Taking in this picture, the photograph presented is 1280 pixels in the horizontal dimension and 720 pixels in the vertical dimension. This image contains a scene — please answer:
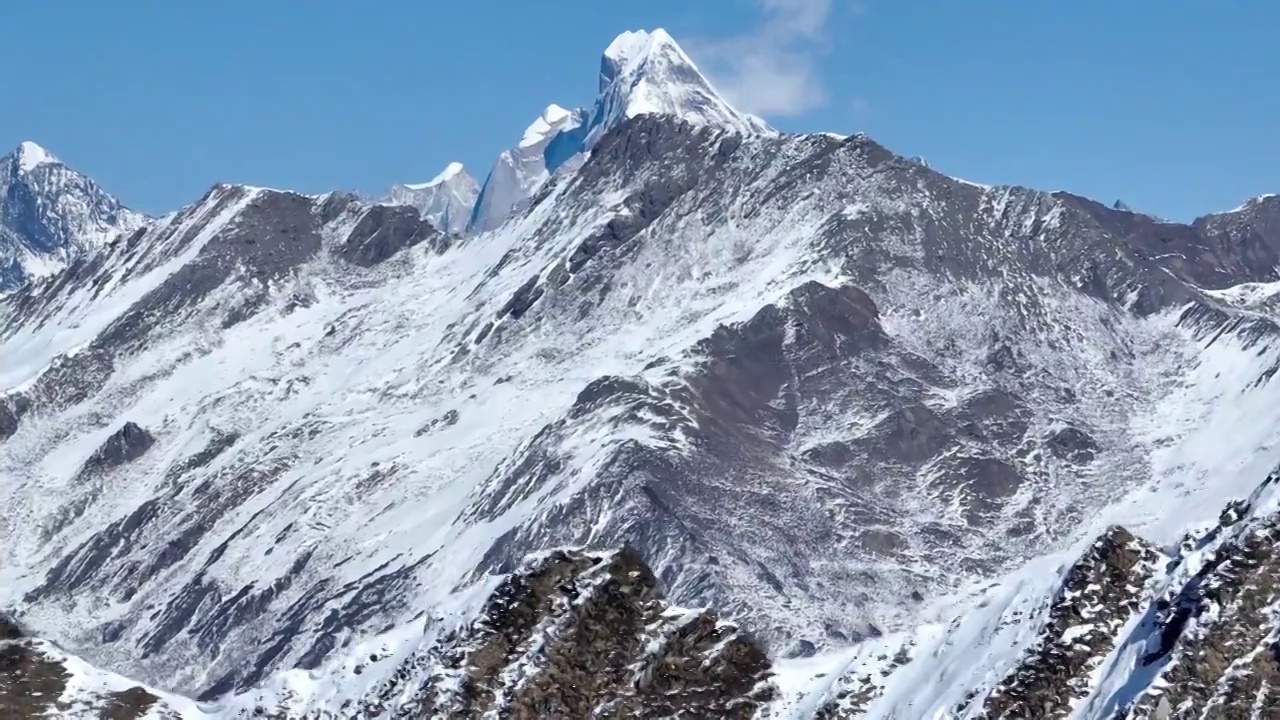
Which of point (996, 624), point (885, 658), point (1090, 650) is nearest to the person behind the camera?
point (1090, 650)

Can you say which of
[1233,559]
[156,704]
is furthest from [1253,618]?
[156,704]

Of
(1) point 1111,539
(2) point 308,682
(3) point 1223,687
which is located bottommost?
(3) point 1223,687

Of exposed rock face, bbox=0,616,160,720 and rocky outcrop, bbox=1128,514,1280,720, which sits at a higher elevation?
exposed rock face, bbox=0,616,160,720

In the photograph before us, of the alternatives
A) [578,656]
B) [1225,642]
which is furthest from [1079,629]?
[578,656]

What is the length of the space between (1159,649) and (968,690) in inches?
260

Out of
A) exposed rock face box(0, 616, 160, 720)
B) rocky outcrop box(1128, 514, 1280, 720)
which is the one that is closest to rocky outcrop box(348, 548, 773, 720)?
exposed rock face box(0, 616, 160, 720)

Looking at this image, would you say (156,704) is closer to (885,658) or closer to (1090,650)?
(885,658)

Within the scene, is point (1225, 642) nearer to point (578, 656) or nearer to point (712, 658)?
point (712, 658)

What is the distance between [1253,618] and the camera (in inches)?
1886

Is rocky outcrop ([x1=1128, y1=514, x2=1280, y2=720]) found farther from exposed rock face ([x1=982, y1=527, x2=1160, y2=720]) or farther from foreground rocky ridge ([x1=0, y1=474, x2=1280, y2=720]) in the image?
exposed rock face ([x1=982, y1=527, x2=1160, y2=720])

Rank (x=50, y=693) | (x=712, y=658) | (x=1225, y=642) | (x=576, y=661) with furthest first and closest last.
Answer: (x=50, y=693), (x=712, y=658), (x=576, y=661), (x=1225, y=642)

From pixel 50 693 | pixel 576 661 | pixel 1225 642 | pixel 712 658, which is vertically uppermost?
pixel 50 693

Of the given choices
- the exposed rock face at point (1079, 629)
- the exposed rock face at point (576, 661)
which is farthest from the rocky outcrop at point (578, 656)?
the exposed rock face at point (1079, 629)

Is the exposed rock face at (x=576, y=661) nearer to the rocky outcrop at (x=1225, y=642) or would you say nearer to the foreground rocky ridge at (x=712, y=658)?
the foreground rocky ridge at (x=712, y=658)
